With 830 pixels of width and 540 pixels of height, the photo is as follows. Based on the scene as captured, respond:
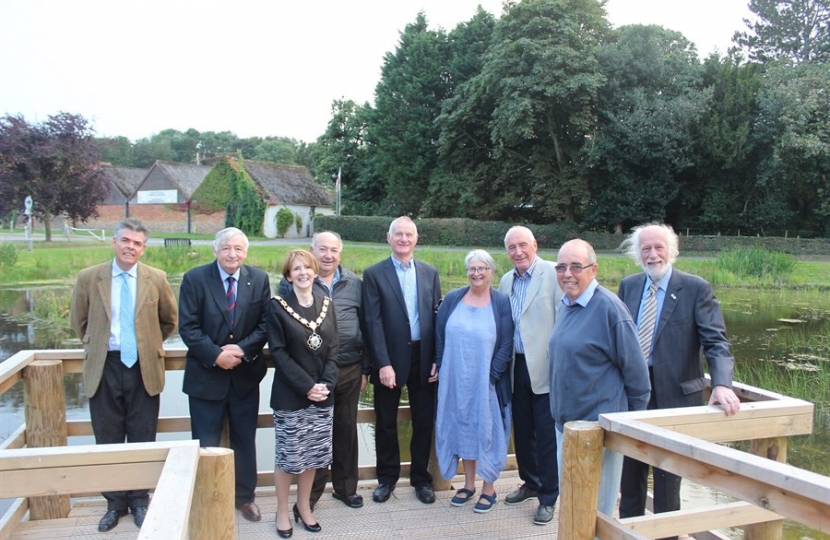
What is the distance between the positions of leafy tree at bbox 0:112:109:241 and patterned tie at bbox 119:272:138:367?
24.7 metres

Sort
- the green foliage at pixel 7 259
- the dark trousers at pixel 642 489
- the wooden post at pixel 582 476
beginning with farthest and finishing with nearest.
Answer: the green foliage at pixel 7 259 < the dark trousers at pixel 642 489 < the wooden post at pixel 582 476

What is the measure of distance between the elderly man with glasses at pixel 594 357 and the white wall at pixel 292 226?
3626 centimetres

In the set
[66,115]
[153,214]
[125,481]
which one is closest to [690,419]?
[125,481]

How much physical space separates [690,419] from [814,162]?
88.7 feet

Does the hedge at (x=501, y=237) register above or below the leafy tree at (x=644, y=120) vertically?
below

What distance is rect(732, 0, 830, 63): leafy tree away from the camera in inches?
1602

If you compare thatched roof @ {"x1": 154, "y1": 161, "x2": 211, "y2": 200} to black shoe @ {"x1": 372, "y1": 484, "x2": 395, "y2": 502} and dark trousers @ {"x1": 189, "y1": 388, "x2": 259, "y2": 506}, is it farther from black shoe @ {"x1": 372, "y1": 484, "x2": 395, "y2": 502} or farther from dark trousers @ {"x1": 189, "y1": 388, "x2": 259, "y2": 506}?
black shoe @ {"x1": 372, "y1": 484, "x2": 395, "y2": 502}

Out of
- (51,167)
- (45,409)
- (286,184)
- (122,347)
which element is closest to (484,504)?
(122,347)

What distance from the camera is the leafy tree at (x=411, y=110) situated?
3341 cm

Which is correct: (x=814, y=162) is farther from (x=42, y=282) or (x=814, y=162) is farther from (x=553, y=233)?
(x=42, y=282)

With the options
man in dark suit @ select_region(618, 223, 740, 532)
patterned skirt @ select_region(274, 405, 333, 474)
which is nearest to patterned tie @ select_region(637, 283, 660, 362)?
man in dark suit @ select_region(618, 223, 740, 532)

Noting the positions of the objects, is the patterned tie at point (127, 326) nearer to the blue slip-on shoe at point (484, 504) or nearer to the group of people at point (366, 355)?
the group of people at point (366, 355)

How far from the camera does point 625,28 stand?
27.2 meters

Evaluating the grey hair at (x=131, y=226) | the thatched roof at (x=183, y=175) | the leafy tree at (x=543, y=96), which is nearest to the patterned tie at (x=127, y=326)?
the grey hair at (x=131, y=226)
